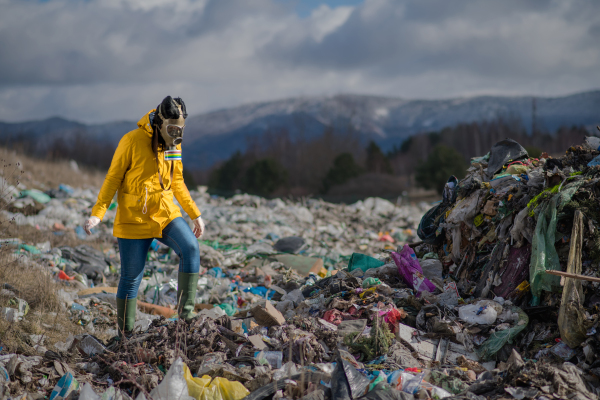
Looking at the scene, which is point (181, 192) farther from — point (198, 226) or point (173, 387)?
point (173, 387)

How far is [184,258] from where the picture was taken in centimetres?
319

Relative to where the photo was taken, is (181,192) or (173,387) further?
(181,192)

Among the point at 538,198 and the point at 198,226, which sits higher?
the point at 538,198

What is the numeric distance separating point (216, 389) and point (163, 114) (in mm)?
1802

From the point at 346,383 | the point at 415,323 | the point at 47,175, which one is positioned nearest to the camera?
the point at 346,383

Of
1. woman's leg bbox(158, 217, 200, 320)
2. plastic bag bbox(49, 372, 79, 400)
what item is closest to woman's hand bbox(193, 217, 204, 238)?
woman's leg bbox(158, 217, 200, 320)

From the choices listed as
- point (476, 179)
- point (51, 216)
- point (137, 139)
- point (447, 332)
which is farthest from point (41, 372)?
point (51, 216)

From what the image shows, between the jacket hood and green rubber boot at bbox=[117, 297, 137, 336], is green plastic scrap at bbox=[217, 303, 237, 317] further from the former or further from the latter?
the jacket hood

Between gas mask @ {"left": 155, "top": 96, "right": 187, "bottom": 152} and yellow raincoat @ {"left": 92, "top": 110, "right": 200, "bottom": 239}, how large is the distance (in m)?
0.09

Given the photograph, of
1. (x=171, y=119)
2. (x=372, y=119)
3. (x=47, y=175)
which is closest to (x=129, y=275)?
(x=171, y=119)

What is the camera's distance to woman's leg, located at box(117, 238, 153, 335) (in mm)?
3119

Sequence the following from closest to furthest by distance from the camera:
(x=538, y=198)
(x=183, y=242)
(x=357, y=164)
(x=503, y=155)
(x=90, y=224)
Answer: (x=90, y=224) < (x=183, y=242) < (x=538, y=198) < (x=503, y=155) < (x=357, y=164)

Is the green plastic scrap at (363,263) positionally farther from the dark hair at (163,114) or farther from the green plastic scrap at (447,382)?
the dark hair at (163,114)

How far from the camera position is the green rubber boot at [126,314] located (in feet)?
10.6
